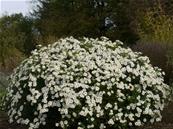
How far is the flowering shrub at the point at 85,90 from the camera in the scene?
8.02m

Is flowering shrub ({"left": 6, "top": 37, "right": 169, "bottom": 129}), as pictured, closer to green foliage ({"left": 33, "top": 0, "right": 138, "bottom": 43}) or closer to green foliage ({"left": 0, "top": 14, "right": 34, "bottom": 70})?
green foliage ({"left": 0, "top": 14, "right": 34, "bottom": 70})

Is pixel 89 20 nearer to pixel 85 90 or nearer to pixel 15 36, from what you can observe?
pixel 15 36

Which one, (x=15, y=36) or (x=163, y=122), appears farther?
(x=15, y=36)

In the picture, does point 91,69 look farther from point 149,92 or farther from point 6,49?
point 6,49

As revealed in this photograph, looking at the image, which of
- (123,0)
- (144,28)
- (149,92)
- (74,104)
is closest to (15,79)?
(74,104)

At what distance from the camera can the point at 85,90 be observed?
807 centimetres

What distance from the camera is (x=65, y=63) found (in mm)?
8570

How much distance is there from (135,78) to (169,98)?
109 centimetres

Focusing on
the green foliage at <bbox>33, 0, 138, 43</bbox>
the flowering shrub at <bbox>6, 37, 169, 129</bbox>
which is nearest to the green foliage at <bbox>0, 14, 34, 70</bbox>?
the green foliage at <bbox>33, 0, 138, 43</bbox>

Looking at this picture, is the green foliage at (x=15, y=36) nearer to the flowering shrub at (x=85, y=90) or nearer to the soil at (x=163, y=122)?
the soil at (x=163, y=122)

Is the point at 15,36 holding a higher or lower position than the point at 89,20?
lower

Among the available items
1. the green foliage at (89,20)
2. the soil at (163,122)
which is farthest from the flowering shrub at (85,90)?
the green foliage at (89,20)

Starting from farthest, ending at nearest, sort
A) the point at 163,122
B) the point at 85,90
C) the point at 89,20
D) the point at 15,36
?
the point at 15,36 < the point at 89,20 < the point at 163,122 < the point at 85,90

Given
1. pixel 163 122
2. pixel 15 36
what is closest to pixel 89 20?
pixel 15 36
